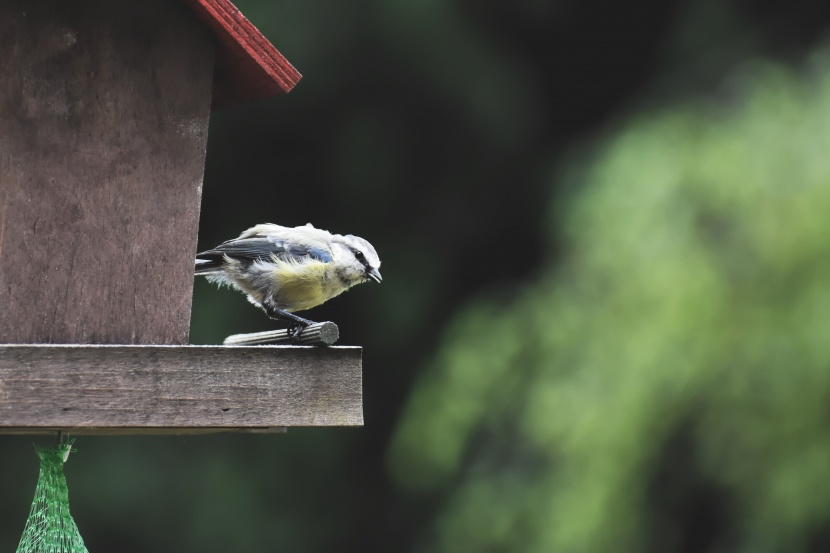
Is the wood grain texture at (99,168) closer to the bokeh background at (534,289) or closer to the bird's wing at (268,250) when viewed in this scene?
the bird's wing at (268,250)

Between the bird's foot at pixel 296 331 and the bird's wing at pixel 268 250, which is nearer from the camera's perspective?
the bird's foot at pixel 296 331

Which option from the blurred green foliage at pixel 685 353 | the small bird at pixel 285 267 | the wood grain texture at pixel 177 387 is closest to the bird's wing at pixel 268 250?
the small bird at pixel 285 267

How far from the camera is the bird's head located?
2719mm

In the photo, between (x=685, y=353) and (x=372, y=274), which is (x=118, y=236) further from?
(x=685, y=353)

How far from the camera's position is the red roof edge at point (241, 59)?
2346mm

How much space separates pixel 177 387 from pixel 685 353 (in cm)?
229

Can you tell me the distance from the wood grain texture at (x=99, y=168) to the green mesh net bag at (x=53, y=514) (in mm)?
356

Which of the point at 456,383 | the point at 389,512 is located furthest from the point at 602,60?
the point at 389,512

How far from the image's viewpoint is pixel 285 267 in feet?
8.52

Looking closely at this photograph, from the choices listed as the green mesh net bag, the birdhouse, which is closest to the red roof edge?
the birdhouse

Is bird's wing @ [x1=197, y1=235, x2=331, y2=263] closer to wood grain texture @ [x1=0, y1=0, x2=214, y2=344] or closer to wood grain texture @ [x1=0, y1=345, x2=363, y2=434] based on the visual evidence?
wood grain texture @ [x1=0, y1=0, x2=214, y2=344]

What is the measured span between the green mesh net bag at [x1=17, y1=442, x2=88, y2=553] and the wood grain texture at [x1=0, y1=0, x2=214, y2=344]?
0.36 m

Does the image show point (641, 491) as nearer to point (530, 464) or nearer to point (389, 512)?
point (530, 464)

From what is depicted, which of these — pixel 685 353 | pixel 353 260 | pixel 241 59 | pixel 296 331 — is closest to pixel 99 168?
pixel 241 59
